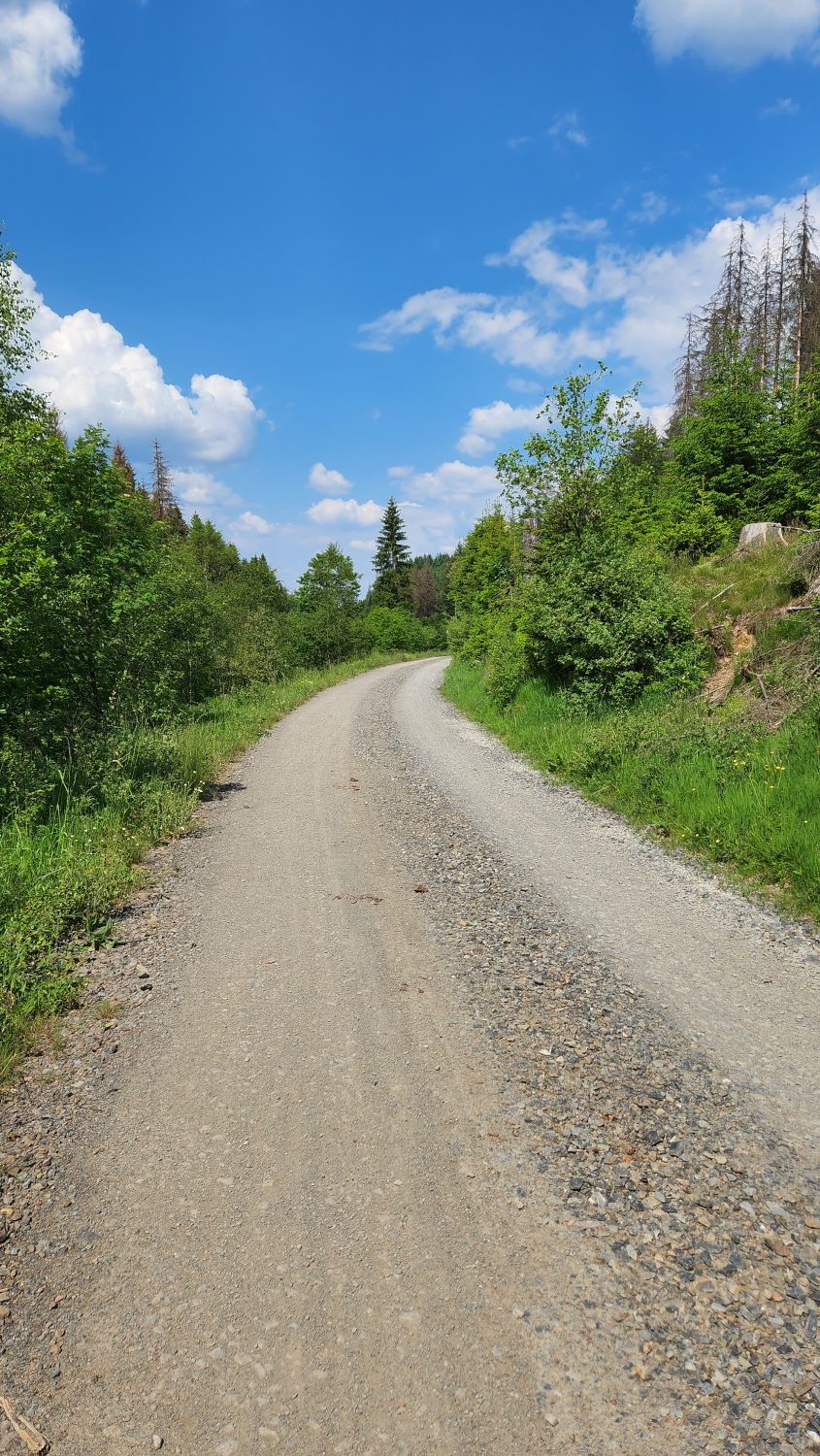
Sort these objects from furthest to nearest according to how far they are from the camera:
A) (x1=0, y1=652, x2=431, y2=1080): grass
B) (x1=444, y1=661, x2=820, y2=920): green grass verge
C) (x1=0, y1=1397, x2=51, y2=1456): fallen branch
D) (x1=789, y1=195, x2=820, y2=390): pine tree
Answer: (x1=789, y1=195, x2=820, y2=390): pine tree < (x1=444, y1=661, x2=820, y2=920): green grass verge < (x1=0, y1=652, x2=431, y2=1080): grass < (x1=0, y1=1397, x2=51, y2=1456): fallen branch

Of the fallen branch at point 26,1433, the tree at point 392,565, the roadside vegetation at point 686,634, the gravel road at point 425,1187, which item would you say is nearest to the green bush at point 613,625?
the roadside vegetation at point 686,634

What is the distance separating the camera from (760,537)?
13.2 m

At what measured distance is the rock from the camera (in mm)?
12875

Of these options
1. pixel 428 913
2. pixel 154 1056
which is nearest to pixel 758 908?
pixel 428 913

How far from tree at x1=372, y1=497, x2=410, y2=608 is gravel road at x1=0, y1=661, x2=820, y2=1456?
57.4 metres

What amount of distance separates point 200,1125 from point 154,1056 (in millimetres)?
697

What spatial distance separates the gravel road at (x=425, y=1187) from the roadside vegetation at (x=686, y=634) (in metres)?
1.66

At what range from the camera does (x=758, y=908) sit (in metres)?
5.22

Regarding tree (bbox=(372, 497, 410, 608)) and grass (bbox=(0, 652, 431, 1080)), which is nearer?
grass (bbox=(0, 652, 431, 1080))

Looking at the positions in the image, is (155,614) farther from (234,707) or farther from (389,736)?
(234,707)

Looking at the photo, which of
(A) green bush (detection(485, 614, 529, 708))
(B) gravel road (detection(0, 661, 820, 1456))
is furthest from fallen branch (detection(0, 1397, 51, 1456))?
(A) green bush (detection(485, 614, 529, 708))

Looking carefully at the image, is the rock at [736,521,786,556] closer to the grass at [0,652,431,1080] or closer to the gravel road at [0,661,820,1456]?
the gravel road at [0,661,820,1456]

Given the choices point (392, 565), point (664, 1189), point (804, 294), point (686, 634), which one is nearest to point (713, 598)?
point (686, 634)

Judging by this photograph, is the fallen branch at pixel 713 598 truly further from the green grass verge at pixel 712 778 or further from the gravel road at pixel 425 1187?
the gravel road at pixel 425 1187
